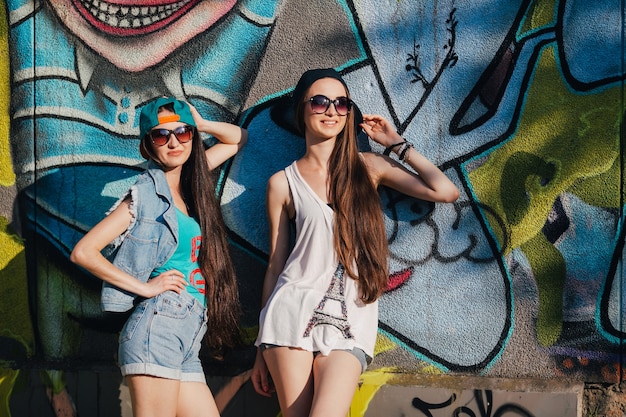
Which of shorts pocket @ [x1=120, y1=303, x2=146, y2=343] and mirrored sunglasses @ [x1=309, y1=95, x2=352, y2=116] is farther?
mirrored sunglasses @ [x1=309, y1=95, x2=352, y2=116]

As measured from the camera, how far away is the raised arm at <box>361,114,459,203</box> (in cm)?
400

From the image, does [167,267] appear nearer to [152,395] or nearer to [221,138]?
[152,395]

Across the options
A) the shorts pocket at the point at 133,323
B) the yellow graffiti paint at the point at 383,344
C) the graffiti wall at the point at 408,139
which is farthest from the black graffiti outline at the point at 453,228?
the shorts pocket at the point at 133,323

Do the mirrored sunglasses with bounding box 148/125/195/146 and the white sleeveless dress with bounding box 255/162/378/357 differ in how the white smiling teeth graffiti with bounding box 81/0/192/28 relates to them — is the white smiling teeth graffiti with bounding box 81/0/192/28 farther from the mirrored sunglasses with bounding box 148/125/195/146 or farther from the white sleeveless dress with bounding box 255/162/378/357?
the white sleeveless dress with bounding box 255/162/378/357

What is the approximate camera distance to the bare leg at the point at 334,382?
354cm

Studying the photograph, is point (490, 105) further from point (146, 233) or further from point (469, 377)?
point (146, 233)

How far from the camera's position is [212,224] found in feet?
12.8

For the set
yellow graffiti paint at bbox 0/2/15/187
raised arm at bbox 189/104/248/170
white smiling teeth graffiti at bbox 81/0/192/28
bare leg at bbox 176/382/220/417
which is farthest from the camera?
yellow graffiti paint at bbox 0/2/15/187

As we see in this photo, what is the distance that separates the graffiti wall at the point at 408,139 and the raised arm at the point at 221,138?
122mm

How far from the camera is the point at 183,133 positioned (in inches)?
150

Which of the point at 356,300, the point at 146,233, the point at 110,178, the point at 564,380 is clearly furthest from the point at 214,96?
the point at 564,380

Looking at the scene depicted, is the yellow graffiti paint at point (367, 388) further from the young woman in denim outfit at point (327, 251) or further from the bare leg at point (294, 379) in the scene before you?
the bare leg at point (294, 379)

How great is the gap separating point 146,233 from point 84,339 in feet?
4.33

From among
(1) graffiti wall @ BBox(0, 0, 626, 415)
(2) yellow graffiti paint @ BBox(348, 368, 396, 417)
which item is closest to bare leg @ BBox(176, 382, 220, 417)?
(1) graffiti wall @ BBox(0, 0, 626, 415)
